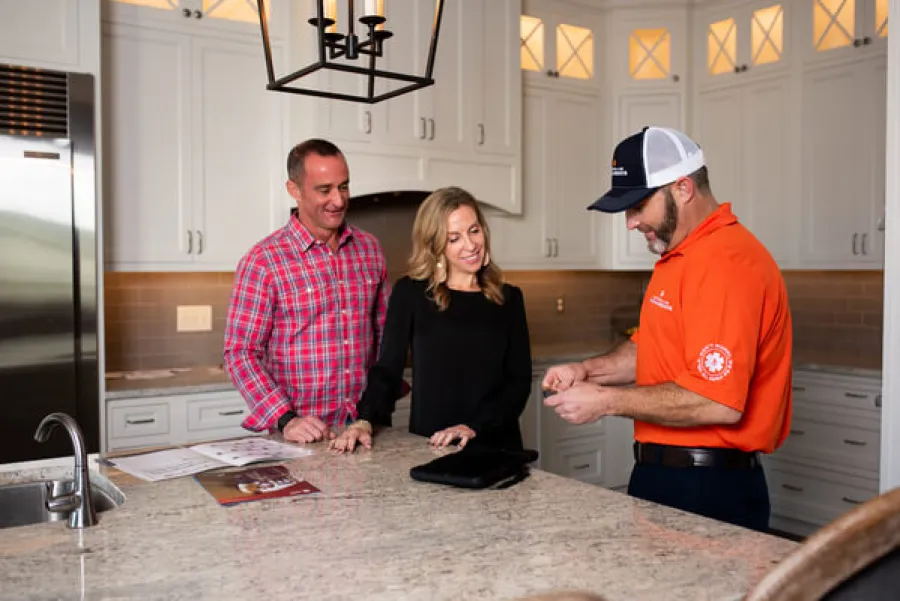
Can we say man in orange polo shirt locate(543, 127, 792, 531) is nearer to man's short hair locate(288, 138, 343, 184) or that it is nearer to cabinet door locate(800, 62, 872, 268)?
man's short hair locate(288, 138, 343, 184)

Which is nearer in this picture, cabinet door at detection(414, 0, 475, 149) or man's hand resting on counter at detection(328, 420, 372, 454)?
man's hand resting on counter at detection(328, 420, 372, 454)

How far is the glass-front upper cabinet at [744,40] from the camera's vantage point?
15.0 ft

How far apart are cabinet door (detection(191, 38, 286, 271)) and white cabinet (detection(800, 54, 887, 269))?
8.97ft

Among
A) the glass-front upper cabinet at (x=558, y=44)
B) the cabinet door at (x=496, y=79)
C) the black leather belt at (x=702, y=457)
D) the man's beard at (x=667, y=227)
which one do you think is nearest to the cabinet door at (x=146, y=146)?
the cabinet door at (x=496, y=79)

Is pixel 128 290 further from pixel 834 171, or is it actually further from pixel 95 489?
pixel 834 171

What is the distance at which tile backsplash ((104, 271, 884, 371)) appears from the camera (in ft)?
13.2

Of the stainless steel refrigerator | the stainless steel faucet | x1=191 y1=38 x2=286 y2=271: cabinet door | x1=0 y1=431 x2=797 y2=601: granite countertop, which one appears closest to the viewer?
x1=0 y1=431 x2=797 y2=601: granite countertop

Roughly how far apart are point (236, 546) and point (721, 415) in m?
1.03

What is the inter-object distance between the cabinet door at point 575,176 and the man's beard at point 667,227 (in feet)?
9.30

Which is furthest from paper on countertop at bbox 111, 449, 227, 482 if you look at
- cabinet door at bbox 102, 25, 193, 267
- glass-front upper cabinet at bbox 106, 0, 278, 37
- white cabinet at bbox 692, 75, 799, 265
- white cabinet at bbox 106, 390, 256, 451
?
white cabinet at bbox 692, 75, 799, 265

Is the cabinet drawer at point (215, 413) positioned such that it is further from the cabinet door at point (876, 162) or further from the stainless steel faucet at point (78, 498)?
the cabinet door at point (876, 162)

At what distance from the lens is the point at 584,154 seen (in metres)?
4.99

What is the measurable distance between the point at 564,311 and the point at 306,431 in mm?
3411

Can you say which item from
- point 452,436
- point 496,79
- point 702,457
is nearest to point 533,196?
point 496,79
